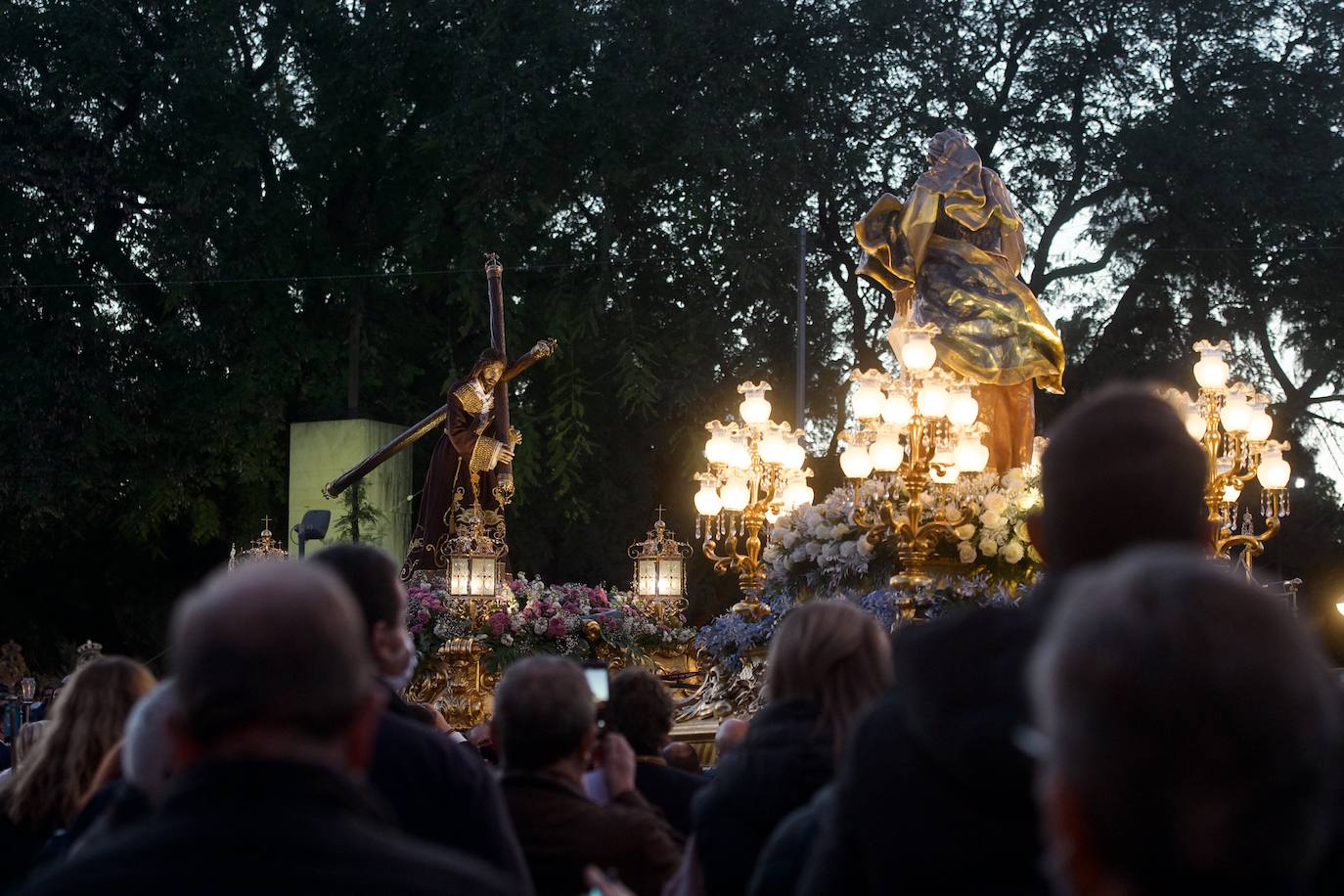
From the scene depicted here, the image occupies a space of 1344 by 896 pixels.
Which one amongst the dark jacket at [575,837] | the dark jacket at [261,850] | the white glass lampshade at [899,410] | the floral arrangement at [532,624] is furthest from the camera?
the floral arrangement at [532,624]

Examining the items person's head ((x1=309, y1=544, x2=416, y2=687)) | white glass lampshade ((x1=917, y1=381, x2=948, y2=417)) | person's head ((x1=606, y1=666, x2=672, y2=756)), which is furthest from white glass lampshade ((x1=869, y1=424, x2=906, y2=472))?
person's head ((x1=309, y1=544, x2=416, y2=687))

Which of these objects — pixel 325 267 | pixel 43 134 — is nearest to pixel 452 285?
pixel 325 267

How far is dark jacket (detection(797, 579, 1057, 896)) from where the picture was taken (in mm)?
2158

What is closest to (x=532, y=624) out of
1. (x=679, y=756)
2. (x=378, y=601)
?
(x=679, y=756)

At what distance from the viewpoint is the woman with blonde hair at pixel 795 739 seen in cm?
365

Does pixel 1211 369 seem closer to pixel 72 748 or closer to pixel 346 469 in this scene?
pixel 72 748

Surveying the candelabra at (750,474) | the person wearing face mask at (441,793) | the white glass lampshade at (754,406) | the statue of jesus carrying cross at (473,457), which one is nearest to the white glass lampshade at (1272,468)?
the candelabra at (750,474)

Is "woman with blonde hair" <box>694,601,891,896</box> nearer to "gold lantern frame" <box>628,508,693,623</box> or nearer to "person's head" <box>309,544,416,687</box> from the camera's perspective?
"person's head" <box>309,544,416,687</box>

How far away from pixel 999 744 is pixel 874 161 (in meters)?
23.5

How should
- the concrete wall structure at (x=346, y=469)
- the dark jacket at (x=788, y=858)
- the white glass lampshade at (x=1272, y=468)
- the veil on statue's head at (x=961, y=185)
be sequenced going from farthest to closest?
the concrete wall structure at (x=346, y=469) → the veil on statue's head at (x=961, y=185) → the white glass lampshade at (x=1272, y=468) → the dark jacket at (x=788, y=858)

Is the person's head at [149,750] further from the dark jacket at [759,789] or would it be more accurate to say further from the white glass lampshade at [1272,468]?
the white glass lampshade at [1272,468]

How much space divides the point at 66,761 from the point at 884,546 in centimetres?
753

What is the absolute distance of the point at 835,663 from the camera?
3.68m

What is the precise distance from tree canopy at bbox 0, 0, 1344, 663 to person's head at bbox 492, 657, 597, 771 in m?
18.5
